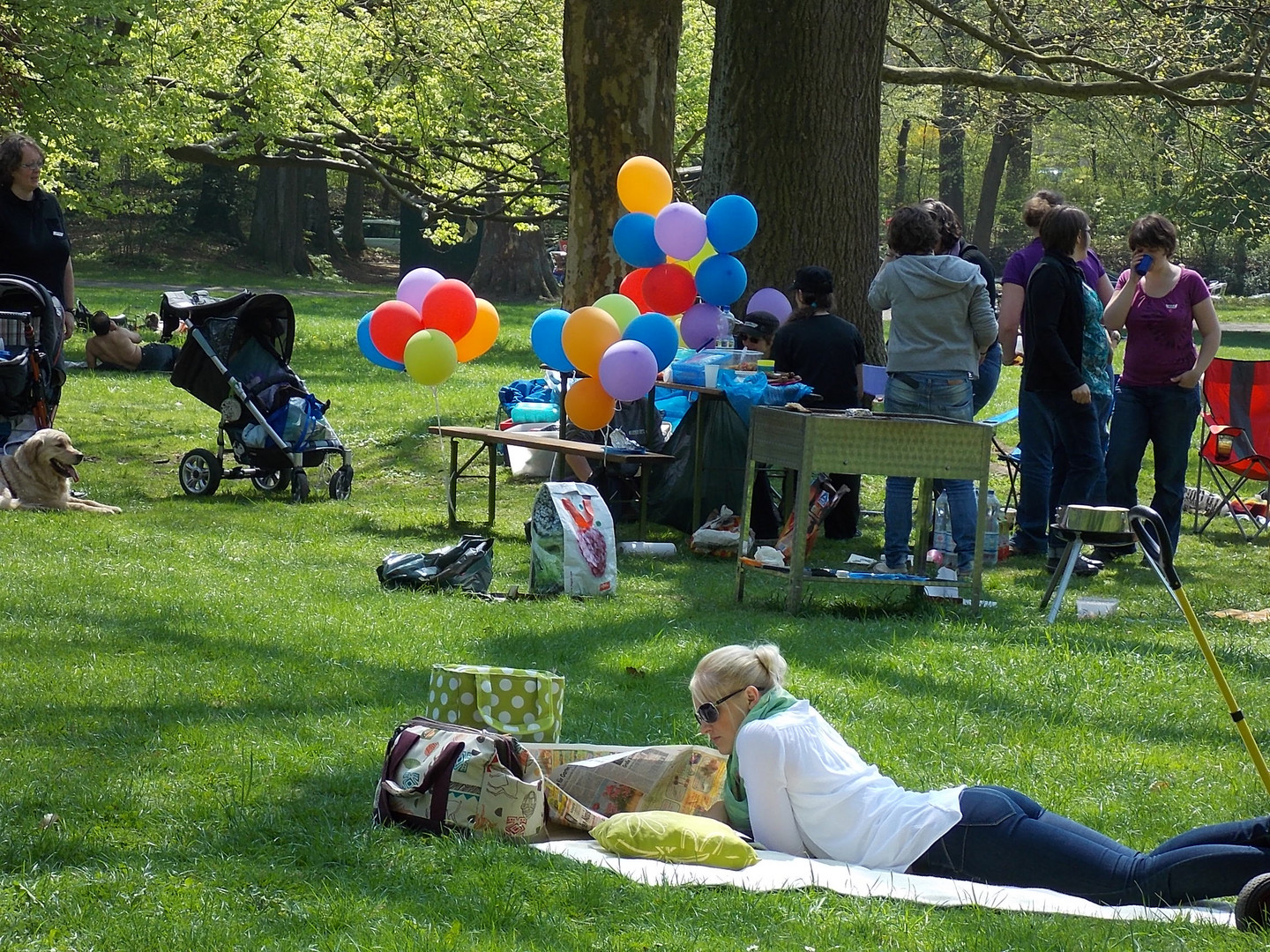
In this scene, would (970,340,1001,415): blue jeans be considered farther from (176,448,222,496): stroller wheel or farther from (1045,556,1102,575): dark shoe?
(176,448,222,496): stroller wheel

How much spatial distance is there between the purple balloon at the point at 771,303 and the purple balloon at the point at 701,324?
0.83ft

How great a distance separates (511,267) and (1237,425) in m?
24.8

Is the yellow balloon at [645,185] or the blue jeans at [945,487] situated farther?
the yellow balloon at [645,185]

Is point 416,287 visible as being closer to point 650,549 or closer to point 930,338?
point 650,549

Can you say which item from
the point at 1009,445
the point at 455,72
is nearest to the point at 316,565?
the point at 1009,445

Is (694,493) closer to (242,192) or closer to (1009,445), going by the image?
(1009,445)

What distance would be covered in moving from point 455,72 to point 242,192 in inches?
973

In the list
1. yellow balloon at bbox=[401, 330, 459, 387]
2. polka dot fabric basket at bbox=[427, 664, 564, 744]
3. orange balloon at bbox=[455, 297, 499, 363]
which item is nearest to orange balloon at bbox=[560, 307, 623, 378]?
yellow balloon at bbox=[401, 330, 459, 387]

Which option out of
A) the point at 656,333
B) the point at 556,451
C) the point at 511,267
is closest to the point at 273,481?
the point at 556,451

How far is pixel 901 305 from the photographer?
26.2 ft

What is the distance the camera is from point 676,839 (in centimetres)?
417

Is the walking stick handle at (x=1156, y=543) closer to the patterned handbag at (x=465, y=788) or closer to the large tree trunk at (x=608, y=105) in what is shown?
the patterned handbag at (x=465, y=788)

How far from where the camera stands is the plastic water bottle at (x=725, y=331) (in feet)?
32.7

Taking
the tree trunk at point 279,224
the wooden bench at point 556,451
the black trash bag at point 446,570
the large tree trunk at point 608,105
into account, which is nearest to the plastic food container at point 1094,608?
the wooden bench at point 556,451
